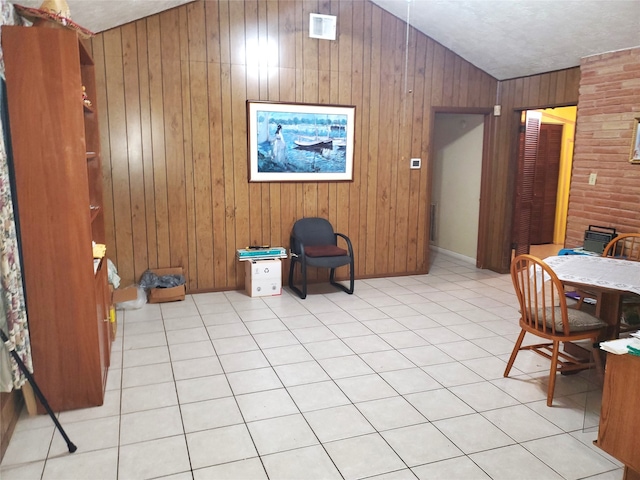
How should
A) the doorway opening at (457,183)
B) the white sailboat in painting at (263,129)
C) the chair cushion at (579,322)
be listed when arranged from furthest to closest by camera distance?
the doorway opening at (457,183)
the white sailboat in painting at (263,129)
the chair cushion at (579,322)

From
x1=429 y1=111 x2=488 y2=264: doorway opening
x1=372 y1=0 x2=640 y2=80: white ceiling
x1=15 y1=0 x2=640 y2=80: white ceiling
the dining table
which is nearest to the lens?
the dining table

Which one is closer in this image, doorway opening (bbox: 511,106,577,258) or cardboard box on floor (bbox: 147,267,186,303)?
cardboard box on floor (bbox: 147,267,186,303)

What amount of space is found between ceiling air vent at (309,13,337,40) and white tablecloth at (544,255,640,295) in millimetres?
3184

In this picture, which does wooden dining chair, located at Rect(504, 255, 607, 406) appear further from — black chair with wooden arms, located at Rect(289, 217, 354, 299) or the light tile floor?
black chair with wooden arms, located at Rect(289, 217, 354, 299)

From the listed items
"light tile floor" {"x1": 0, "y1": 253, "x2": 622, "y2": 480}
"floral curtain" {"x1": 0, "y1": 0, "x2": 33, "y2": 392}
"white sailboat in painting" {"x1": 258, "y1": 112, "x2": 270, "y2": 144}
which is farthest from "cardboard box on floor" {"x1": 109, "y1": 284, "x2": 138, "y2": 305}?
"white sailboat in painting" {"x1": 258, "y1": 112, "x2": 270, "y2": 144}

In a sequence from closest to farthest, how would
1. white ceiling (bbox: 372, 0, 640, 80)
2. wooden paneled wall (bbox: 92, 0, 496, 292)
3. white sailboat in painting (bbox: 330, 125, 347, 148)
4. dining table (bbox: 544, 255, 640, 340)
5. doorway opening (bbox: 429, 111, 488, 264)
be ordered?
dining table (bbox: 544, 255, 640, 340)
white ceiling (bbox: 372, 0, 640, 80)
wooden paneled wall (bbox: 92, 0, 496, 292)
white sailboat in painting (bbox: 330, 125, 347, 148)
doorway opening (bbox: 429, 111, 488, 264)

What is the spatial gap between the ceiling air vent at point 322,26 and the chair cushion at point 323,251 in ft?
7.12

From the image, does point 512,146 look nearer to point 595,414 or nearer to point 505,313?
point 505,313

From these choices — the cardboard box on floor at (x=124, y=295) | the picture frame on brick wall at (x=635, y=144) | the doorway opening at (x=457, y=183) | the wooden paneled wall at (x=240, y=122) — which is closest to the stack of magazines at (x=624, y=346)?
the picture frame on brick wall at (x=635, y=144)

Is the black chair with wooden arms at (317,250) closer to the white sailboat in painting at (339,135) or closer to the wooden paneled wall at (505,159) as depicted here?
the white sailboat in painting at (339,135)

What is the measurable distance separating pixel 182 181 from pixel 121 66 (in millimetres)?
1160

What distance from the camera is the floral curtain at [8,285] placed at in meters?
2.24

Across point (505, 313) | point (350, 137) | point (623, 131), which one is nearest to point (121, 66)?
point (350, 137)

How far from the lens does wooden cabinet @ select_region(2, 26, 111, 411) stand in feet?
8.07
